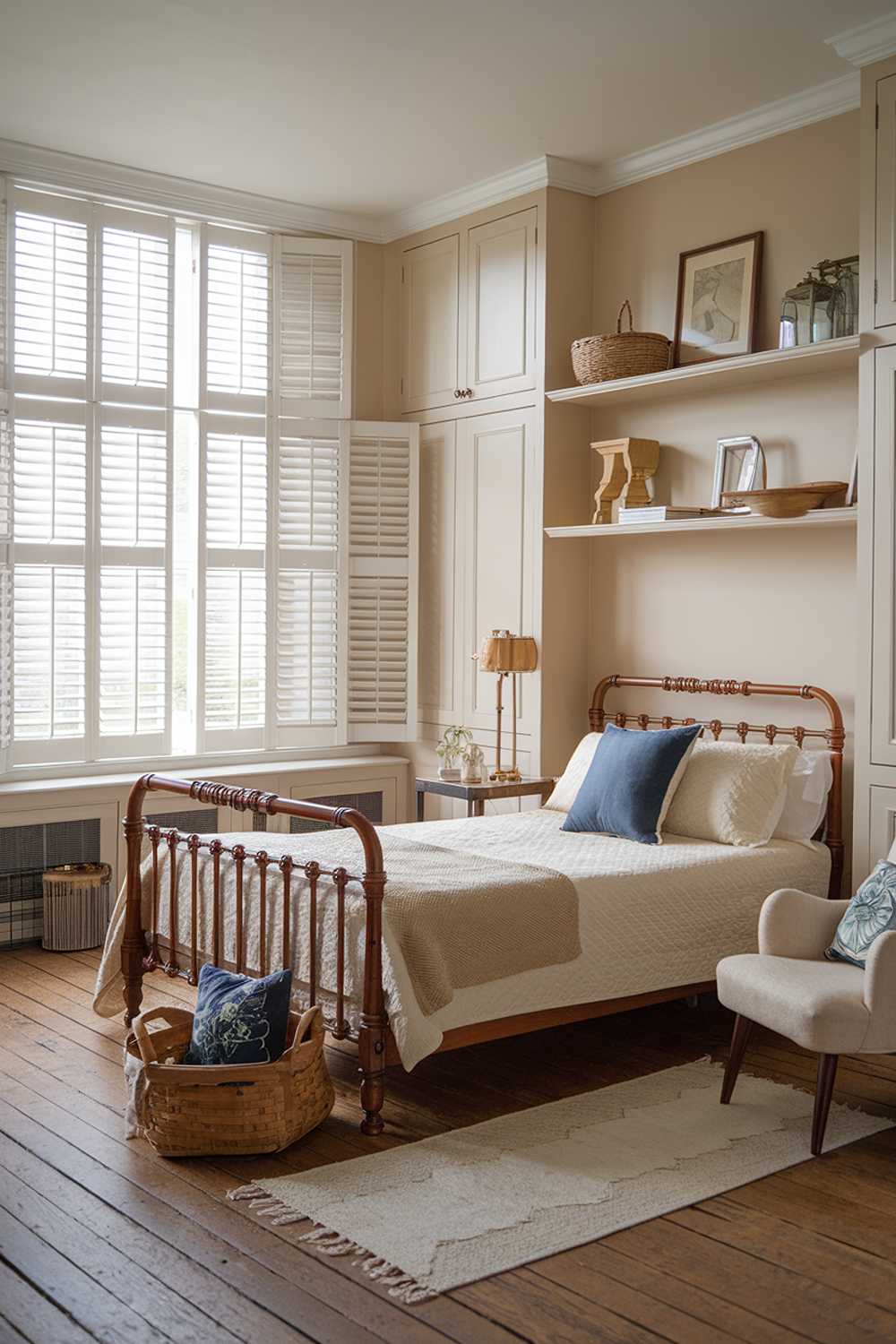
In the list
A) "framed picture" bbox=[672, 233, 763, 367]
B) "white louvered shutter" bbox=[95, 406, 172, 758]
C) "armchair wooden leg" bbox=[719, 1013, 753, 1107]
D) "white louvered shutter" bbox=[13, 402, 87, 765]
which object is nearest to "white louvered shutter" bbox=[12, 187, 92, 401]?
"white louvered shutter" bbox=[13, 402, 87, 765]

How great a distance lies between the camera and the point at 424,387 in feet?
19.6

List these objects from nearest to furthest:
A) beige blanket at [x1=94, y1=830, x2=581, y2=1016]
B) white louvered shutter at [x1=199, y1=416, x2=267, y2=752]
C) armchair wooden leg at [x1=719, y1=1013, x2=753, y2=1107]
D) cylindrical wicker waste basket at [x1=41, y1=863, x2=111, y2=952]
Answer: beige blanket at [x1=94, y1=830, x2=581, y2=1016], armchair wooden leg at [x1=719, y1=1013, x2=753, y2=1107], cylindrical wicker waste basket at [x1=41, y1=863, x2=111, y2=952], white louvered shutter at [x1=199, y1=416, x2=267, y2=752]

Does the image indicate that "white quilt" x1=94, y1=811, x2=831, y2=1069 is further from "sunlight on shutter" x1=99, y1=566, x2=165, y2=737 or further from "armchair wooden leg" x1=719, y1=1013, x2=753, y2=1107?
"sunlight on shutter" x1=99, y1=566, x2=165, y2=737

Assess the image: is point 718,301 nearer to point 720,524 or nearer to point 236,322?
point 720,524

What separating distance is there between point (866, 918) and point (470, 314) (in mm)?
3343

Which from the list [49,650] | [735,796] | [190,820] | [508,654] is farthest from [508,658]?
[49,650]

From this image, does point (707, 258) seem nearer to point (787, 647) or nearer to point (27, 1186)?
point (787, 647)

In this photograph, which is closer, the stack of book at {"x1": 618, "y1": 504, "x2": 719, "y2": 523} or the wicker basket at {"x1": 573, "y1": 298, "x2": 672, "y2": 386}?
the stack of book at {"x1": 618, "y1": 504, "x2": 719, "y2": 523}

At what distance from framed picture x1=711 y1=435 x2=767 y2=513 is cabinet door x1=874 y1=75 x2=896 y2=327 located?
2.60ft

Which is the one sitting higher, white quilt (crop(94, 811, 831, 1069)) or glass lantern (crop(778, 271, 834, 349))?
glass lantern (crop(778, 271, 834, 349))

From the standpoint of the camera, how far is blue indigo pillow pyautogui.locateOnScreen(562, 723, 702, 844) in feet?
14.3

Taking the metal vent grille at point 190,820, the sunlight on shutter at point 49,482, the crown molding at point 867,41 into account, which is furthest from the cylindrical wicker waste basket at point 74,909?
the crown molding at point 867,41

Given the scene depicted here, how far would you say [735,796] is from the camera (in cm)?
434

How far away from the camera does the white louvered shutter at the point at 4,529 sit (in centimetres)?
509
